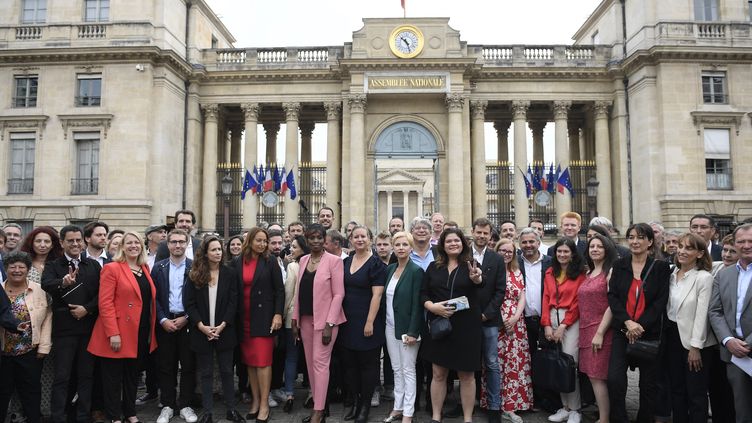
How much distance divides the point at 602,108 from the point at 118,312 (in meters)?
23.4

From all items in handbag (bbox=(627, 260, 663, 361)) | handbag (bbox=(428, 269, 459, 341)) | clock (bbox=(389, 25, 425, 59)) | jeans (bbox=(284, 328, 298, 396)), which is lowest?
jeans (bbox=(284, 328, 298, 396))

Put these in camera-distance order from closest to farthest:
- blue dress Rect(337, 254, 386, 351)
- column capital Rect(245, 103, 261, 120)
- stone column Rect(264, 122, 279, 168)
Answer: blue dress Rect(337, 254, 386, 351) < column capital Rect(245, 103, 261, 120) < stone column Rect(264, 122, 279, 168)

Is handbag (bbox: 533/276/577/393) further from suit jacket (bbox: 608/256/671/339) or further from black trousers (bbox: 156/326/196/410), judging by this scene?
black trousers (bbox: 156/326/196/410)

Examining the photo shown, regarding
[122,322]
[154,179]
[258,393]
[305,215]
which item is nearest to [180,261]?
[122,322]

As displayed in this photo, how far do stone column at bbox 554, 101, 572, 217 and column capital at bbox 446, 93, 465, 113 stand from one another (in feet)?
15.6

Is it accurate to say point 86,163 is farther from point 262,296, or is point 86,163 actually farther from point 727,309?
point 727,309

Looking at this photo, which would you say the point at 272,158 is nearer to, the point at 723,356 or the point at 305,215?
the point at 305,215

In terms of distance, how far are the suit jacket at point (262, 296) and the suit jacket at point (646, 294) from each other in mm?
3932

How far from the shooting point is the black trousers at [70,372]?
6164 millimetres

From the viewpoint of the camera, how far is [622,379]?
5918mm

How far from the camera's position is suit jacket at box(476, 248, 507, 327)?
6.26m

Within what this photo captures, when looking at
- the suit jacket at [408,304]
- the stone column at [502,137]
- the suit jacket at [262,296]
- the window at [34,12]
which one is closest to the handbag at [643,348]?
the suit jacket at [408,304]

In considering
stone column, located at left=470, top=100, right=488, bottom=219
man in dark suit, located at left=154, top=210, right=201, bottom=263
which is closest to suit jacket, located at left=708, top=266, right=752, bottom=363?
man in dark suit, located at left=154, top=210, right=201, bottom=263

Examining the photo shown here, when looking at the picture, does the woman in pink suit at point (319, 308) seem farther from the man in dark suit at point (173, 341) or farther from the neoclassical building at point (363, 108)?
the neoclassical building at point (363, 108)
